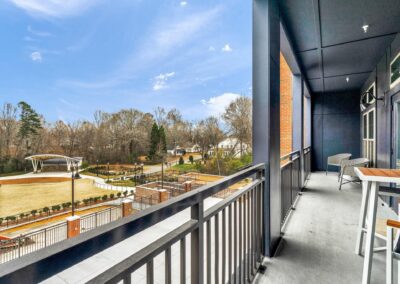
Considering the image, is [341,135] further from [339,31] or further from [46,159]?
[46,159]

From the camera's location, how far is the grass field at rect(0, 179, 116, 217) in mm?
949

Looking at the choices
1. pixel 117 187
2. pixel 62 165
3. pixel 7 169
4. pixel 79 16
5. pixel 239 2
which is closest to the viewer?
pixel 7 169

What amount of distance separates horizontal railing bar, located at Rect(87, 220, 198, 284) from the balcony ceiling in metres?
2.33

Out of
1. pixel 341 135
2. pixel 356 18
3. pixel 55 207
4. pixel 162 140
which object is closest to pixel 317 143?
pixel 341 135

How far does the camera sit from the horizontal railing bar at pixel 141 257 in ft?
1.71

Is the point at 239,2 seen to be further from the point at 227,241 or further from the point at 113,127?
the point at 227,241

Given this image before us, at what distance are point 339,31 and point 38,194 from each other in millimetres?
3446

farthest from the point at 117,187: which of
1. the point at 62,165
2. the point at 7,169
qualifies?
the point at 7,169

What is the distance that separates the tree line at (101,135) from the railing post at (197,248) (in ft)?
1.93

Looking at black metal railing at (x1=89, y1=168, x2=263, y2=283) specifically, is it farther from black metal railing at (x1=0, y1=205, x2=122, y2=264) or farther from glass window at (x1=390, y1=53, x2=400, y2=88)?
glass window at (x1=390, y1=53, x2=400, y2=88)

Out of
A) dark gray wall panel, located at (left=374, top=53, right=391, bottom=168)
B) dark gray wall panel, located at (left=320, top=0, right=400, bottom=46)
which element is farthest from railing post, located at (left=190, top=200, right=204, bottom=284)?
dark gray wall panel, located at (left=374, top=53, right=391, bottom=168)

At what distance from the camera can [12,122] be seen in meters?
0.96

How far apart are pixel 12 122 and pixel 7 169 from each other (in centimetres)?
21

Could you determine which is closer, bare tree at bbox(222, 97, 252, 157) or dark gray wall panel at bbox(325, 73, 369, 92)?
bare tree at bbox(222, 97, 252, 157)
